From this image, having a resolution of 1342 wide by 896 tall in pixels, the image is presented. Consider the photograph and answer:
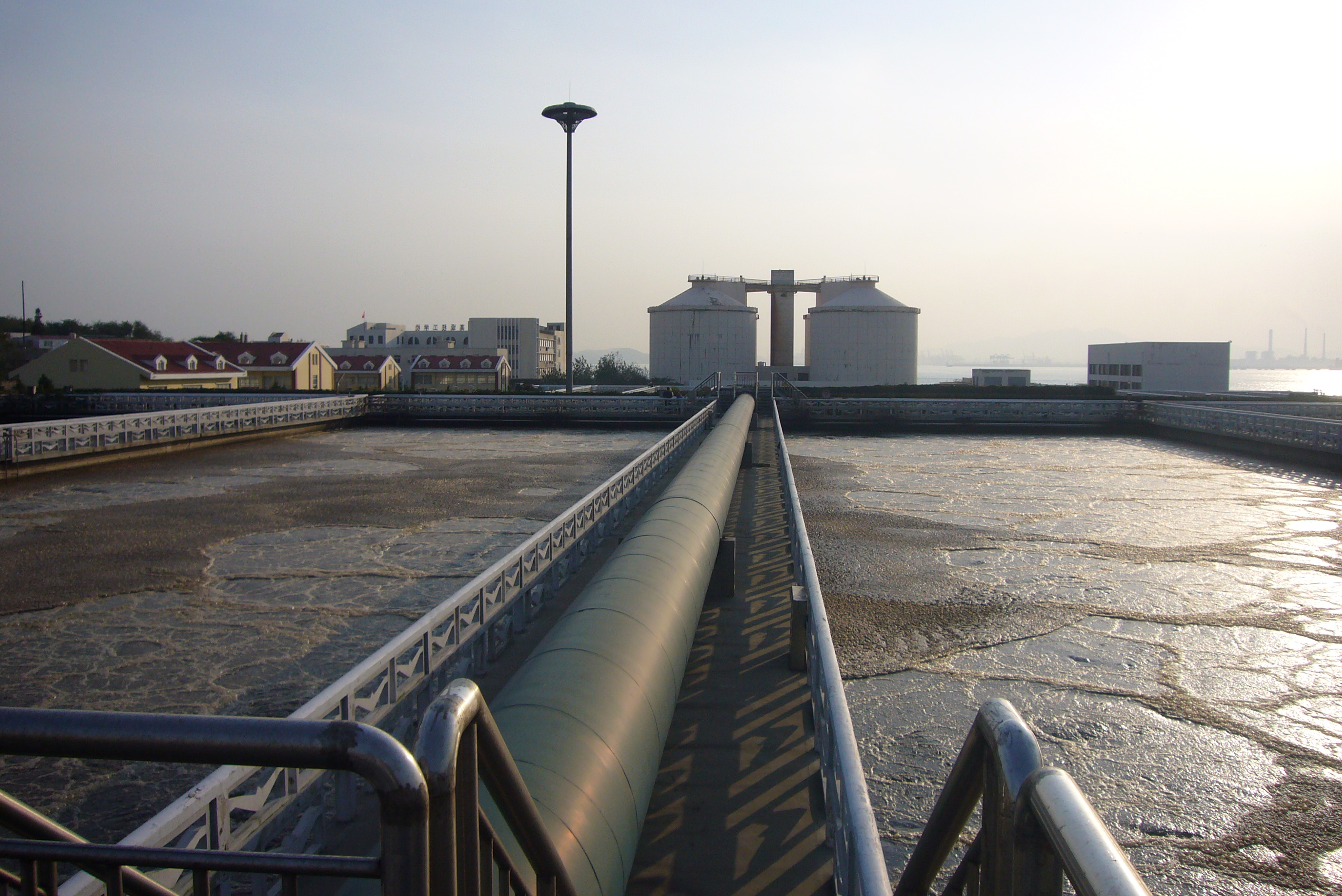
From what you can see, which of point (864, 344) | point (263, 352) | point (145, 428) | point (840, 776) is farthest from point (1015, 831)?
point (263, 352)

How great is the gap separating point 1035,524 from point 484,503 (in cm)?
1063

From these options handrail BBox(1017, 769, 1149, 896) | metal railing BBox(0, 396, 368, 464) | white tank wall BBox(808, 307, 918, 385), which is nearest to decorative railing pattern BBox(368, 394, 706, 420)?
metal railing BBox(0, 396, 368, 464)

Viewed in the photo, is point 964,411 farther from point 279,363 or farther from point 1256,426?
point 279,363

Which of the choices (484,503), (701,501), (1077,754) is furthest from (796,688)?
(484,503)

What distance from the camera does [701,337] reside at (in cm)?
6431

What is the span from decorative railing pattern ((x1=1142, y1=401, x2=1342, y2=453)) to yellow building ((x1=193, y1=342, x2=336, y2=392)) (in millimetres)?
56090

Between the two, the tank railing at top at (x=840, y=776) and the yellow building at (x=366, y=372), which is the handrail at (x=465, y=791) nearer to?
the tank railing at top at (x=840, y=776)

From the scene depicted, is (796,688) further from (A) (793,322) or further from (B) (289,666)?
(A) (793,322)

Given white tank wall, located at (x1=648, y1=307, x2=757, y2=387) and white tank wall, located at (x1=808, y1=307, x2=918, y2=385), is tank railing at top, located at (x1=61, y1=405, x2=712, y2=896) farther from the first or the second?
white tank wall, located at (x1=808, y1=307, x2=918, y2=385)

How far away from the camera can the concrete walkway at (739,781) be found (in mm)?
5441

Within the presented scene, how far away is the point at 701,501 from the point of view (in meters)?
10.7

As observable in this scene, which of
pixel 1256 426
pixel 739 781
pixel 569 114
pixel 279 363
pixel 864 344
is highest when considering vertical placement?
pixel 569 114

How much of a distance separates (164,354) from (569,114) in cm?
3761

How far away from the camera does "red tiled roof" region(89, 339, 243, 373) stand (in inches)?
2242
